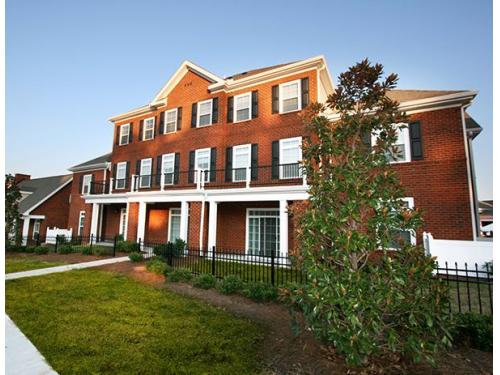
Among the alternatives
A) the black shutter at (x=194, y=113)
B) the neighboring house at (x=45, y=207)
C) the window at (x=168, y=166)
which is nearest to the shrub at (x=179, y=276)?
the window at (x=168, y=166)

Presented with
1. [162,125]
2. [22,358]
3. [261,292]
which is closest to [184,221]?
[162,125]

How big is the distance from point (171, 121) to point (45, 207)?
17.0 meters

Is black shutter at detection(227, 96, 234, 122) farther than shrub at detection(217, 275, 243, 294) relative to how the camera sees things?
Yes

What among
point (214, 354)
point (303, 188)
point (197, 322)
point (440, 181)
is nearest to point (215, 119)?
point (303, 188)

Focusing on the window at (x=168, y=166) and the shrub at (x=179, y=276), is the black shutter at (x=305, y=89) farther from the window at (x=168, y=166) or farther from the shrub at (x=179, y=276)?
the shrub at (x=179, y=276)

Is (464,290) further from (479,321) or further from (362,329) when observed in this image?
(362,329)

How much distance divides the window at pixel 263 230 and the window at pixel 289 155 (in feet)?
7.61

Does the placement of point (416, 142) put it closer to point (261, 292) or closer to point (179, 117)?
Result: point (261, 292)

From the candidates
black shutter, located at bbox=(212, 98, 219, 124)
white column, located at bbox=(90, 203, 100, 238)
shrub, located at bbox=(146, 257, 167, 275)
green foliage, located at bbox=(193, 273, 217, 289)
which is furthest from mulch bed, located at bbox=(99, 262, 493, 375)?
white column, located at bbox=(90, 203, 100, 238)

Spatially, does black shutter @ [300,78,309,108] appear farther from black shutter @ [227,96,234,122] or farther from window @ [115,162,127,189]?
window @ [115,162,127,189]

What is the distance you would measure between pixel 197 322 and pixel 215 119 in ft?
44.6

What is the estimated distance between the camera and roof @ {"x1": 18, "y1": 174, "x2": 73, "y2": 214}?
→ 82.8ft

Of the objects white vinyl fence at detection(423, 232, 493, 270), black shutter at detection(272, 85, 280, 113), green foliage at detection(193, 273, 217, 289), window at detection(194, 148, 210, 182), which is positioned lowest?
green foliage at detection(193, 273, 217, 289)

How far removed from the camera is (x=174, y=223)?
18.6 meters
